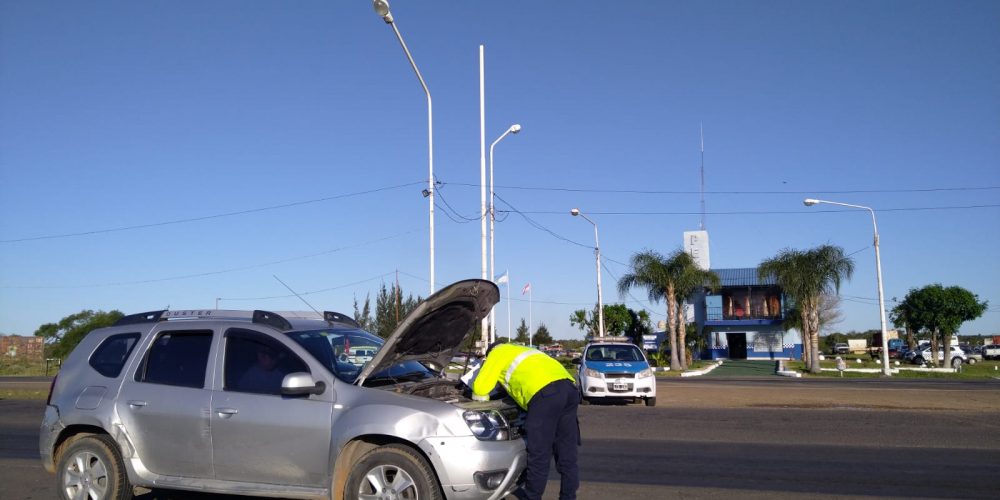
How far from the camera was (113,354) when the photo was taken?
23.4ft

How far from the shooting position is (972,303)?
50594mm

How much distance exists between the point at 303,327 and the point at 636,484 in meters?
4.05

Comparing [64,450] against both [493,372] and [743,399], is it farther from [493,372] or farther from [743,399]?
[743,399]

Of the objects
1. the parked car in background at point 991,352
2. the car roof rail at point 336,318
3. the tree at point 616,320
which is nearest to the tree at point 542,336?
the tree at point 616,320

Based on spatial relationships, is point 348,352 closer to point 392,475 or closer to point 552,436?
point 392,475

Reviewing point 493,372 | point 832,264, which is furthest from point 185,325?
point 832,264

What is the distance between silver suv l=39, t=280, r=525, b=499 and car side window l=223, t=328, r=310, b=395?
11 millimetres

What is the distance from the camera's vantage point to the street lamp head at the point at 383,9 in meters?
16.5

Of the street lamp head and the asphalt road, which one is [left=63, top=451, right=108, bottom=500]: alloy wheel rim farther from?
the street lamp head

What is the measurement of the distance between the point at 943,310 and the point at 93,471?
5460 cm

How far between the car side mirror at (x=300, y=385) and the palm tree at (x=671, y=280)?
129ft

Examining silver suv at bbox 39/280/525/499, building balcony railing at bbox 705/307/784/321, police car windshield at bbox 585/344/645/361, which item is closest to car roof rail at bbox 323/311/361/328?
silver suv at bbox 39/280/525/499

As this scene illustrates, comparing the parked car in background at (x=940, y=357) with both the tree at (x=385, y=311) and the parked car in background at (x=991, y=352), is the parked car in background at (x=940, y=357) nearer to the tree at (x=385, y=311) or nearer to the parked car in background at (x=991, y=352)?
the parked car in background at (x=991, y=352)

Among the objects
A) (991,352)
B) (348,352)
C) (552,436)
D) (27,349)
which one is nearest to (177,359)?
(348,352)
